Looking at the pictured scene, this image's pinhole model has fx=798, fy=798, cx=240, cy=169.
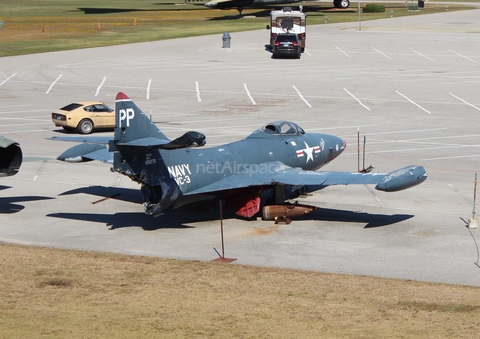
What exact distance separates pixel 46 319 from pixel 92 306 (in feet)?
4.52

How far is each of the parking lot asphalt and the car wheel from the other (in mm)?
987

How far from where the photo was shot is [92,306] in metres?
18.1

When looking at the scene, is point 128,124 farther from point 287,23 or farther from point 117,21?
point 117,21

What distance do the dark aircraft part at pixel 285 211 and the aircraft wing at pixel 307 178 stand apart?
0.86m

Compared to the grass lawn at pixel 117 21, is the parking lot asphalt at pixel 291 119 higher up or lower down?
lower down

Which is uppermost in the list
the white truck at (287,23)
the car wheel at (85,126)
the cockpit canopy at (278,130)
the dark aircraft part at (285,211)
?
the white truck at (287,23)

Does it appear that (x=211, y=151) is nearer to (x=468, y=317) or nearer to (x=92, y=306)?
(x=92, y=306)

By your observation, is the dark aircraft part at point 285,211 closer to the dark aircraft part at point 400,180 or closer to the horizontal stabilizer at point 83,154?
the dark aircraft part at point 400,180

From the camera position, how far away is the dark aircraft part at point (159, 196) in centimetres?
2381

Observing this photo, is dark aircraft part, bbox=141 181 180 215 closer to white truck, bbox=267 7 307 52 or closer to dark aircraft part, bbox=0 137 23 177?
dark aircraft part, bbox=0 137 23 177

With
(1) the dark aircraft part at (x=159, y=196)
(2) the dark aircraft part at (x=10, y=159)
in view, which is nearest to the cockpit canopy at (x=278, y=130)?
(1) the dark aircraft part at (x=159, y=196)

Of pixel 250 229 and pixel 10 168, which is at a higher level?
pixel 10 168

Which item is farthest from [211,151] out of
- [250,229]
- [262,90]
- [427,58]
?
[427,58]

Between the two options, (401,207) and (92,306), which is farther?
(401,207)
